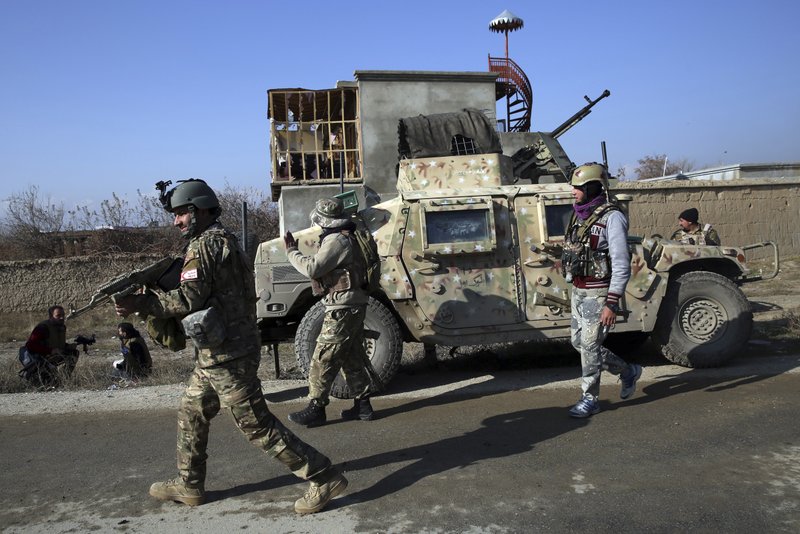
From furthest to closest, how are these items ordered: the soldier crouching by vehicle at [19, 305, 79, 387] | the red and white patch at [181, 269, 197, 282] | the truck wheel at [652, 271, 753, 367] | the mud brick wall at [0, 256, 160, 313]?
the mud brick wall at [0, 256, 160, 313]
the soldier crouching by vehicle at [19, 305, 79, 387]
the truck wheel at [652, 271, 753, 367]
the red and white patch at [181, 269, 197, 282]

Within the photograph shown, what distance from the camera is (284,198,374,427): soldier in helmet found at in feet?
16.3

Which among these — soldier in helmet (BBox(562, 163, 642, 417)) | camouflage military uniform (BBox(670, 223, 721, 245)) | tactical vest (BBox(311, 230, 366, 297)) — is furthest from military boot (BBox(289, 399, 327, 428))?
camouflage military uniform (BBox(670, 223, 721, 245))

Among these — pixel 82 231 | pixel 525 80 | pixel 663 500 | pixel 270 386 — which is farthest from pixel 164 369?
pixel 525 80

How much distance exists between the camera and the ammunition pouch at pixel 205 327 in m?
3.47

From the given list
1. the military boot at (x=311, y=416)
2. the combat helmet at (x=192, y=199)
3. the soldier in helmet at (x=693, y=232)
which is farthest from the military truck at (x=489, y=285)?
the combat helmet at (x=192, y=199)

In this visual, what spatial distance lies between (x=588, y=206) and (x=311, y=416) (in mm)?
2636

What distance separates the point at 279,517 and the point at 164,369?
4.66m

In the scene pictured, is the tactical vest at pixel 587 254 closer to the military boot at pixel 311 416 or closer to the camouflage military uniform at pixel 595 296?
the camouflage military uniform at pixel 595 296

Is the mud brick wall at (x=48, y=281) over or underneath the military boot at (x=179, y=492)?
over

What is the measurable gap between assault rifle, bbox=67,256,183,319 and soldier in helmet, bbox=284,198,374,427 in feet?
4.31

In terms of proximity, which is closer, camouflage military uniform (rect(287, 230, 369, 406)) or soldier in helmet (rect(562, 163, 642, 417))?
camouflage military uniform (rect(287, 230, 369, 406))

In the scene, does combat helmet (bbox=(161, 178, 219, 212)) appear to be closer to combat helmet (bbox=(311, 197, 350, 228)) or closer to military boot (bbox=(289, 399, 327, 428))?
combat helmet (bbox=(311, 197, 350, 228))

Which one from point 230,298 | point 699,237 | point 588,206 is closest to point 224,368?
point 230,298

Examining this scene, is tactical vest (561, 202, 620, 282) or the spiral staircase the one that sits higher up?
the spiral staircase
